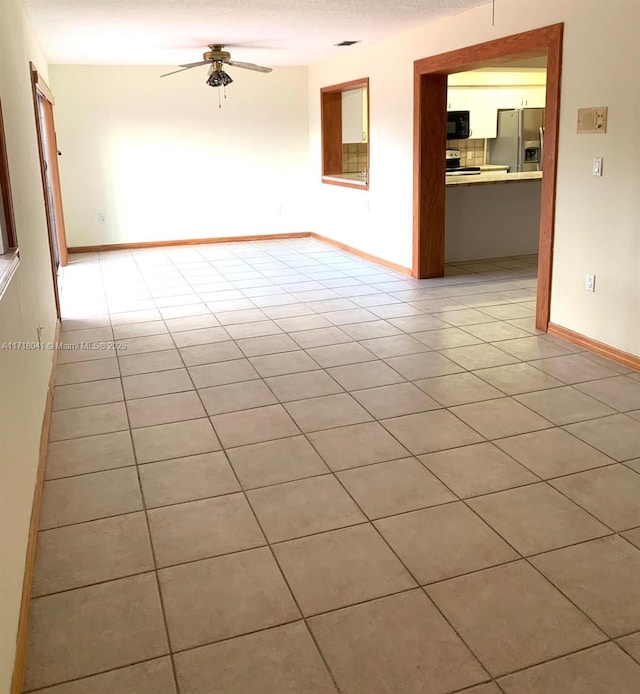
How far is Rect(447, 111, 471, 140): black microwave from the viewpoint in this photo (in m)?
9.14

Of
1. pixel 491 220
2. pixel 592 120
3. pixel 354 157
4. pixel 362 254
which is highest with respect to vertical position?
pixel 592 120

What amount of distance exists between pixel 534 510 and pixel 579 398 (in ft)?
4.04

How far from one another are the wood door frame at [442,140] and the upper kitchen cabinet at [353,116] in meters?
2.58

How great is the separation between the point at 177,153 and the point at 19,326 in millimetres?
6549

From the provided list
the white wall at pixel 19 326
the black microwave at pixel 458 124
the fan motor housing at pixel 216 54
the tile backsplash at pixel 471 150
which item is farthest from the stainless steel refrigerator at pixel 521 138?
the white wall at pixel 19 326

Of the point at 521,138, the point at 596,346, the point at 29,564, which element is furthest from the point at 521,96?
the point at 29,564

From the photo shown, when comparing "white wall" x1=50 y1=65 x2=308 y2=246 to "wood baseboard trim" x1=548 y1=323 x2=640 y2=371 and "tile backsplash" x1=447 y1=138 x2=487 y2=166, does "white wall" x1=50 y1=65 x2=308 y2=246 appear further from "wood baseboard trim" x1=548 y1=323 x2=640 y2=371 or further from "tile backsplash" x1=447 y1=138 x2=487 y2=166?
"wood baseboard trim" x1=548 y1=323 x2=640 y2=371

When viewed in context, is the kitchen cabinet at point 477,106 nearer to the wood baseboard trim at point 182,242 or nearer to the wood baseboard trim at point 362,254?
the wood baseboard trim at point 362,254

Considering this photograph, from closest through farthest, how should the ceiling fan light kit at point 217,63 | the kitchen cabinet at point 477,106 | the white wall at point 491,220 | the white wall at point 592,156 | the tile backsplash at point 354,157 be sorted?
the white wall at point 592,156 < the ceiling fan light kit at point 217,63 < the white wall at point 491,220 < the tile backsplash at point 354,157 < the kitchen cabinet at point 477,106

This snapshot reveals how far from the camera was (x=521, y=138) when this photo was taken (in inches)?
379

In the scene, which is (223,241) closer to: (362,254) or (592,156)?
(362,254)

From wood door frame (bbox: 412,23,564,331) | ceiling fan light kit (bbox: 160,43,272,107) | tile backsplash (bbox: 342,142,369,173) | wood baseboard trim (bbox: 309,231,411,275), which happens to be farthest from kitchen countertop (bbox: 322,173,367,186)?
ceiling fan light kit (bbox: 160,43,272,107)

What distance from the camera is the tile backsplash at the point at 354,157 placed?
931 centimetres

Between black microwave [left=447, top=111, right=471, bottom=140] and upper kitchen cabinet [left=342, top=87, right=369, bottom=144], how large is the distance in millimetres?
1186
